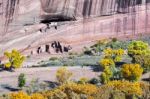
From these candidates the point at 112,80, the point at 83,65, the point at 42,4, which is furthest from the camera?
the point at 42,4

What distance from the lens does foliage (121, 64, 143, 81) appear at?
1590 inches

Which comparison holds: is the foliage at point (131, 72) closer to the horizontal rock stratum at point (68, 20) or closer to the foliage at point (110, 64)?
the foliage at point (110, 64)

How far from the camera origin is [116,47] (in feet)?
165

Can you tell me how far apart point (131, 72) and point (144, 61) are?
3.30 meters

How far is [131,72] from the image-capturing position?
40.4 metres

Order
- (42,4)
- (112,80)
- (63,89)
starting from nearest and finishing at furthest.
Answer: (63,89)
(112,80)
(42,4)

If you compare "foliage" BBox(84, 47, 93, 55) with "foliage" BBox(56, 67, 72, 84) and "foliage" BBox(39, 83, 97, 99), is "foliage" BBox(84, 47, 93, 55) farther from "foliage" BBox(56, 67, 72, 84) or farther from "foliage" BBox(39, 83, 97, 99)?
"foliage" BBox(39, 83, 97, 99)

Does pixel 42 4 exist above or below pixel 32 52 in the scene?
above

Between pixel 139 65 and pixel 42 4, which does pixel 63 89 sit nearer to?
pixel 139 65

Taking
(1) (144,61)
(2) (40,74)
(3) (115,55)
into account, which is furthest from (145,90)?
(3) (115,55)

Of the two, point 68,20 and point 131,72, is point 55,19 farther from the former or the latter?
point 131,72

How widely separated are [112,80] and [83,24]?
10.4 meters

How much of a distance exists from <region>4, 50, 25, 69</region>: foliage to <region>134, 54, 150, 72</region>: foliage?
25.8 feet

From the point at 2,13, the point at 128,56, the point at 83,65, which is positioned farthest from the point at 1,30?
the point at 128,56
